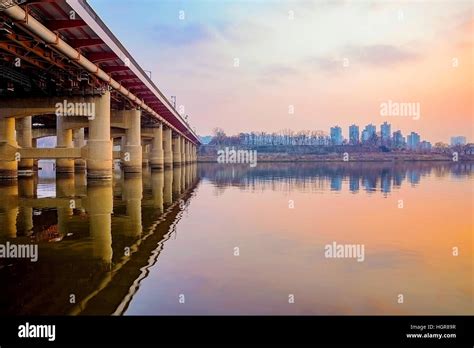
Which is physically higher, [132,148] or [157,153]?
[132,148]

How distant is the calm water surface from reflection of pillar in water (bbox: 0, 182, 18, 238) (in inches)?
2.9

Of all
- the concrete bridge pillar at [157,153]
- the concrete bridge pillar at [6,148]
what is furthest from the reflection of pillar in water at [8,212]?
the concrete bridge pillar at [157,153]

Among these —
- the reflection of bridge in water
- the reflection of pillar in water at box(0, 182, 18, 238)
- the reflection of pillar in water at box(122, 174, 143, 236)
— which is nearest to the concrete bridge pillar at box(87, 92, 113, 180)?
the reflection of pillar in water at box(0, 182, 18, 238)

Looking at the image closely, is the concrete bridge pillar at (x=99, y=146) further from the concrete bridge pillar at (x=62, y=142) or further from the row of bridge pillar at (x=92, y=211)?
the concrete bridge pillar at (x=62, y=142)

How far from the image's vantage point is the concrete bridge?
59.8ft

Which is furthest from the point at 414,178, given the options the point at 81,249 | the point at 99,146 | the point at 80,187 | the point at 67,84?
the point at 81,249

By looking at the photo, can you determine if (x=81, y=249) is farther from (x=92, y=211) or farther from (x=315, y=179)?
(x=315, y=179)

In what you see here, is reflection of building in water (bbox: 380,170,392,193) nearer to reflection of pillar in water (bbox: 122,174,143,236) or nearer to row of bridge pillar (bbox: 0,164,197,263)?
row of bridge pillar (bbox: 0,164,197,263)

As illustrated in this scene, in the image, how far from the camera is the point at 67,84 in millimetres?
30047

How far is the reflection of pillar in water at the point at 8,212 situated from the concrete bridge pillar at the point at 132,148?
15.4m

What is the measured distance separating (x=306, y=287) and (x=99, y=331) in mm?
3564

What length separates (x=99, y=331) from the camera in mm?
5469

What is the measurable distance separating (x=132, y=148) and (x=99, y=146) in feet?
36.6

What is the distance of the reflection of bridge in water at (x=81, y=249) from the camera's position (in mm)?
6441
